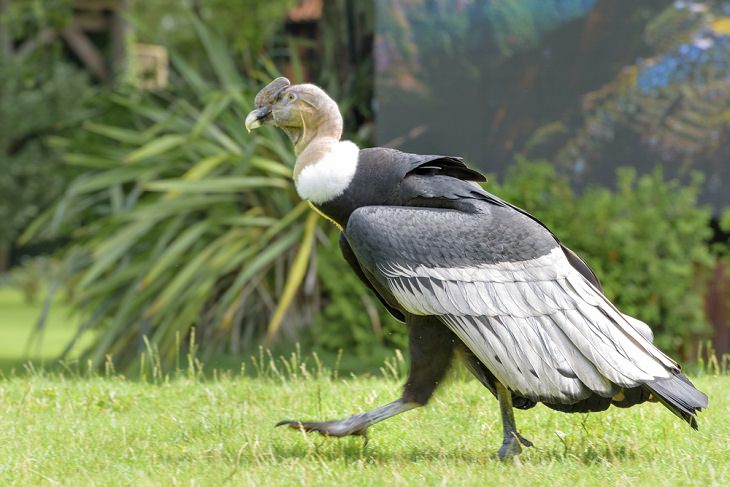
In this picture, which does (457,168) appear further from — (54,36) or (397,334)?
(54,36)

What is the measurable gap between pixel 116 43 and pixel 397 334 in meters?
13.4

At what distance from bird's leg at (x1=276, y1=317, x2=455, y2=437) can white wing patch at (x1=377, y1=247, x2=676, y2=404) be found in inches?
5.6

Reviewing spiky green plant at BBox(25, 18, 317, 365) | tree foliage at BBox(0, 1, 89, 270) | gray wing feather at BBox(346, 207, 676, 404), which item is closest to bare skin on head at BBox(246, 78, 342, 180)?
gray wing feather at BBox(346, 207, 676, 404)

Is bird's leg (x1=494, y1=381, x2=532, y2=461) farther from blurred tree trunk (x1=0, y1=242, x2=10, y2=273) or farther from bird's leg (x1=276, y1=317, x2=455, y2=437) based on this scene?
blurred tree trunk (x1=0, y1=242, x2=10, y2=273)

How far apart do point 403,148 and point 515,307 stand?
5679mm

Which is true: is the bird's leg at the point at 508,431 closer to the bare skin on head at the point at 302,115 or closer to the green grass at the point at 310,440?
the green grass at the point at 310,440

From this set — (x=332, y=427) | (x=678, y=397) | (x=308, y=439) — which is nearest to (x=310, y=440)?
(x=308, y=439)

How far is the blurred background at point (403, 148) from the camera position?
8.11 metres

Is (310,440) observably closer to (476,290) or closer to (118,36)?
(476,290)

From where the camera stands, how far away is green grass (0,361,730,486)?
388 centimetres

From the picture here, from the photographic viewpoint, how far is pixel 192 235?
331 inches

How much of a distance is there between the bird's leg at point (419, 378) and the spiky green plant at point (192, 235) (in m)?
3.62

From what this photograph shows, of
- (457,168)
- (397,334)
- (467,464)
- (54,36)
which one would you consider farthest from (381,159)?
(54,36)

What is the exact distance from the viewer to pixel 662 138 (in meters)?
9.16
